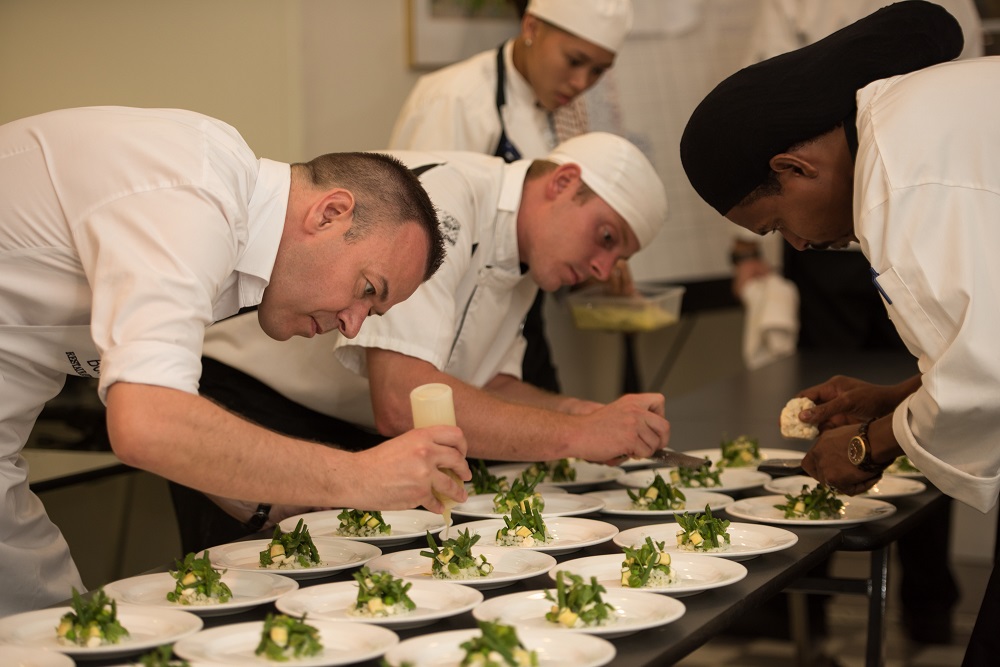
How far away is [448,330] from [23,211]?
94 centimetres

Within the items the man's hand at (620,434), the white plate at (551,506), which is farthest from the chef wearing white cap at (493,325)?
the white plate at (551,506)

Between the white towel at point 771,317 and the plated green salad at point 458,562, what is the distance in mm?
3322

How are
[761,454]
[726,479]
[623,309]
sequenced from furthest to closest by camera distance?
[623,309]
[761,454]
[726,479]

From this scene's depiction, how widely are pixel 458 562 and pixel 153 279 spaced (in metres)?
0.59

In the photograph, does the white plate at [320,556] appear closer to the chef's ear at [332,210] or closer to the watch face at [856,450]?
the chef's ear at [332,210]

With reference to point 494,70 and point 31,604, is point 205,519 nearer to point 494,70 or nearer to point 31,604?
point 31,604

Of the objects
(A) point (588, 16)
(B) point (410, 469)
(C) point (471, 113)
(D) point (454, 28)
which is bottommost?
(B) point (410, 469)

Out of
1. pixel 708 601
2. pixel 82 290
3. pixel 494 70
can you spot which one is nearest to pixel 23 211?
pixel 82 290

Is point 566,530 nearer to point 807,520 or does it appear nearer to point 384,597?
point 807,520

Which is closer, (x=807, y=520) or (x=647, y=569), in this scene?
(x=647, y=569)

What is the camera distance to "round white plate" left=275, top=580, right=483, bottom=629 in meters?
1.43

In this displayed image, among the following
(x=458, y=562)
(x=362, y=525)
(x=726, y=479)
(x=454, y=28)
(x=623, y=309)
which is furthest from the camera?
(x=454, y=28)

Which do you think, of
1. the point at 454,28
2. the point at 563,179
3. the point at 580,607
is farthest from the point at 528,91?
the point at 580,607

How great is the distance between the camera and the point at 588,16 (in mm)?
3467
